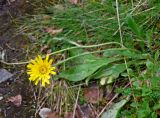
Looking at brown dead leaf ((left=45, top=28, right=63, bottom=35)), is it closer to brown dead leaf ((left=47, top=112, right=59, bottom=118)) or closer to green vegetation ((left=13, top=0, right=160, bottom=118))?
green vegetation ((left=13, top=0, right=160, bottom=118))

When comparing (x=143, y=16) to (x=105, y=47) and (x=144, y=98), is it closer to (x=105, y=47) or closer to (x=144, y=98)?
(x=105, y=47)

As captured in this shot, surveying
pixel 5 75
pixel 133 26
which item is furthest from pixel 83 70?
pixel 5 75

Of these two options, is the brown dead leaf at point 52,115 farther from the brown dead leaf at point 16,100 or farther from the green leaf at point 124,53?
the green leaf at point 124,53

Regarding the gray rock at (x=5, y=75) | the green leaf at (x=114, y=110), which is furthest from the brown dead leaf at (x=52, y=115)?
the gray rock at (x=5, y=75)

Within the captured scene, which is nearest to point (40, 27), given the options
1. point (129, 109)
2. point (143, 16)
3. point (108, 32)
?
point (108, 32)

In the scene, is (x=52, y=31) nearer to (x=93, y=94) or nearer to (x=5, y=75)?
(x=5, y=75)
